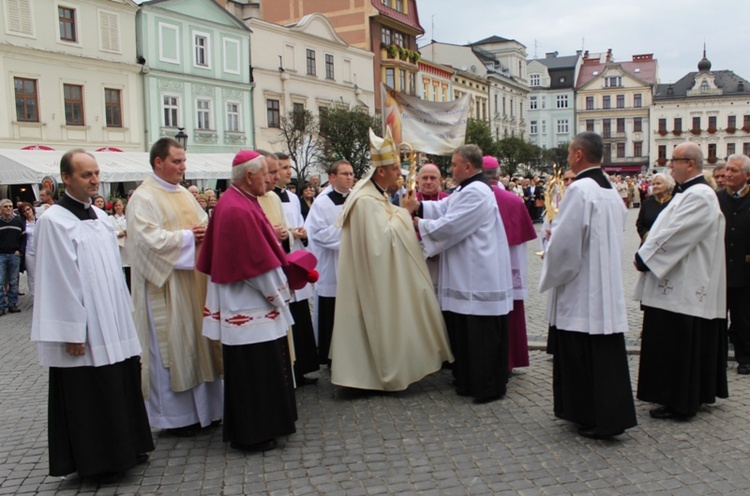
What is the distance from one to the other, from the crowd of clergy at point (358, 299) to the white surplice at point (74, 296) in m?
0.01

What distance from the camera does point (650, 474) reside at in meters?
4.32

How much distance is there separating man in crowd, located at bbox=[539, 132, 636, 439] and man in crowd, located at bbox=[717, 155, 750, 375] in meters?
2.46

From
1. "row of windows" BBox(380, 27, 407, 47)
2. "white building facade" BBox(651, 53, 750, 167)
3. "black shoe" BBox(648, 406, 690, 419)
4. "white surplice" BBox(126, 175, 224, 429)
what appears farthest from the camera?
"white building facade" BBox(651, 53, 750, 167)

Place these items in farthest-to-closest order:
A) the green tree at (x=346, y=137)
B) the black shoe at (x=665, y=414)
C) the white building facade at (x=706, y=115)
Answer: the white building facade at (x=706, y=115), the green tree at (x=346, y=137), the black shoe at (x=665, y=414)

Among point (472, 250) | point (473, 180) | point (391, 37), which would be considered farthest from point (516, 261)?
point (391, 37)

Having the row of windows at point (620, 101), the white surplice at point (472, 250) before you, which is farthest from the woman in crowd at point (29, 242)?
the row of windows at point (620, 101)

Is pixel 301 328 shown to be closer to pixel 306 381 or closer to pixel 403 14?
pixel 306 381

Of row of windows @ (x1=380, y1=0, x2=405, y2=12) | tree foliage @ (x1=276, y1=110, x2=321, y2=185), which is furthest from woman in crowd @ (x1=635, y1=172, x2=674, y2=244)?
row of windows @ (x1=380, y1=0, x2=405, y2=12)

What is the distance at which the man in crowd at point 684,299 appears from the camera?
17.0 feet

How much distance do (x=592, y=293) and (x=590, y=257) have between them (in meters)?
0.25

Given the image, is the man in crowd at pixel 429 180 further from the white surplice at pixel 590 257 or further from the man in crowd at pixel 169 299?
the man in crowd at pixel 169 299

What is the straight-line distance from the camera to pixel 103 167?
23.7 metres

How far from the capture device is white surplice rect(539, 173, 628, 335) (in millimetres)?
4738

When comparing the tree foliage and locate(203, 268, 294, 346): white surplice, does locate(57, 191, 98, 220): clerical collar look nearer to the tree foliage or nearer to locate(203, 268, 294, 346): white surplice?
locate(203, 268, 294, 346): white surplice
